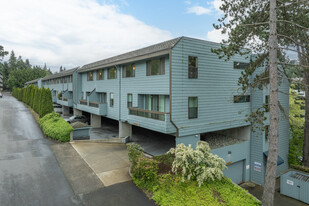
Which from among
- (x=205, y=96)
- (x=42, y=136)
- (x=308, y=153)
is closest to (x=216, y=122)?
(x=205, y=96)

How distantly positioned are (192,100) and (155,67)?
402 centimetres

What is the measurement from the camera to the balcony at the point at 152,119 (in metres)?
13.6

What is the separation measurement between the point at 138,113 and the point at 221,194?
972 centimetres

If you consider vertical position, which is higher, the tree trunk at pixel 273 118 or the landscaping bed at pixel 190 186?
the tree trunk at pixel 273 118

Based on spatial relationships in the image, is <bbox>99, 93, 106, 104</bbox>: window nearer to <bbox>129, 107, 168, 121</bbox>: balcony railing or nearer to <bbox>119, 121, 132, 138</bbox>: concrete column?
<bbox>119, 121, 132, 138</bbox>: concrete column

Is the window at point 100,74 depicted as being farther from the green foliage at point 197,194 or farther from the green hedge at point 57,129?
the green foliage at point 197,194

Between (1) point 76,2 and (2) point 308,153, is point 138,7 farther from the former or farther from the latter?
(2) point 308,153

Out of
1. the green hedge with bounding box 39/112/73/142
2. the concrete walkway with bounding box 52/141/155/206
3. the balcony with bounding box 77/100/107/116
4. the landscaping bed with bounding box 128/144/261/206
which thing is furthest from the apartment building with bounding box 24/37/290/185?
the green hedge with bounding box 39/112/73/142

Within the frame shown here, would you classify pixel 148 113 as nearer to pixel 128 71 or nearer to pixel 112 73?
pixel 128 71

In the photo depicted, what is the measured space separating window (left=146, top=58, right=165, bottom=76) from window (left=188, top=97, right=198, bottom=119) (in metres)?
3.14

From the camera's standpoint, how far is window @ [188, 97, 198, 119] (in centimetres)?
1475

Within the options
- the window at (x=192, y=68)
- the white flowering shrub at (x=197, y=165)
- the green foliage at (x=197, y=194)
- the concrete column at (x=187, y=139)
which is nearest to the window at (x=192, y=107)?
the concrete column at (x=187, y=139)

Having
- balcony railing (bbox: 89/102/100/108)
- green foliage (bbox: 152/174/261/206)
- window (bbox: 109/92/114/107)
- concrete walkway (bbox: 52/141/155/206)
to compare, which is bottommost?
concrete walkway (bbox: 52/141/155/206)

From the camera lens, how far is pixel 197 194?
830 cm
